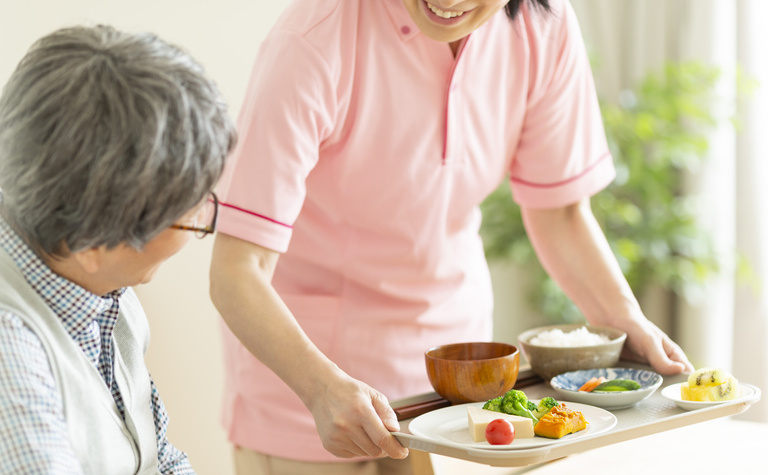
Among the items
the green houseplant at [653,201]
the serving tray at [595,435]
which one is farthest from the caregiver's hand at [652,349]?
the green houseplant at [653,201]

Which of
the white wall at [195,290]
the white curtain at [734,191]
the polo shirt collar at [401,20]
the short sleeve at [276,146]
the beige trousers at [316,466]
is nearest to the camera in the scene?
the short sleeve at [276,146]

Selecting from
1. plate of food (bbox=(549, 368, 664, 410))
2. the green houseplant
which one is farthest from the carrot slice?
the green houseplant

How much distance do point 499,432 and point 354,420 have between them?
200mm

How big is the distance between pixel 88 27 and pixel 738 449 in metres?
1.43

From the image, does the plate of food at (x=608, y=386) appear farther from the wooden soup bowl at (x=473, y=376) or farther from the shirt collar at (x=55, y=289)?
the shirt collar at (x=55, y=289)

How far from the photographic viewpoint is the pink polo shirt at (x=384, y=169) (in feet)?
4.50

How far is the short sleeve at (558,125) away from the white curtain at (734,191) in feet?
5.84

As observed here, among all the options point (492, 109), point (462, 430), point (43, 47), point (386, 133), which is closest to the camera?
point (43, 47)

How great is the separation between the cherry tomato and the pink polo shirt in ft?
1.47

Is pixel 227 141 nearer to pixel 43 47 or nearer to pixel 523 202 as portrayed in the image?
pixel 43 47

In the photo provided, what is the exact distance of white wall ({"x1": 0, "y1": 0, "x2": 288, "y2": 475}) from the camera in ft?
7.95

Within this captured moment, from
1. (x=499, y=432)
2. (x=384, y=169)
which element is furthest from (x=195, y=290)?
(x=499, y=432)

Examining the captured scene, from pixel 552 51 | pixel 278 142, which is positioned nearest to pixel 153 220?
pixel 278 142

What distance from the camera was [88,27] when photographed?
100 centimetres
